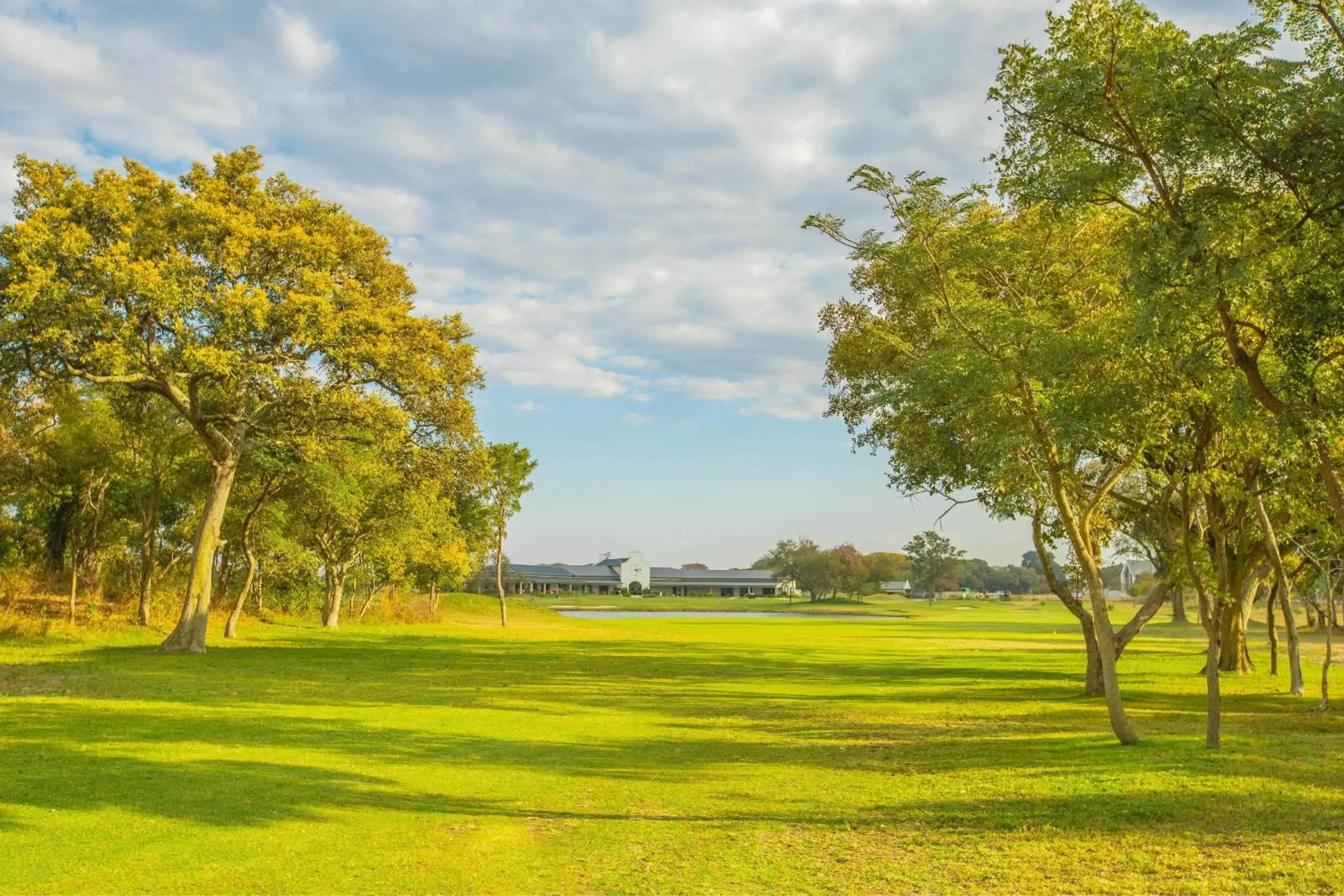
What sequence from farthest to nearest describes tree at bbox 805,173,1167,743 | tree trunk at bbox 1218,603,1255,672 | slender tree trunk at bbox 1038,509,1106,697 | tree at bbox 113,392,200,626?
tree at bbox 113,392,200,626
tree trunk at bbox 1218,603,1255,672
slender tree trunk at bbox 1038,509,1106,697
tree at bbox 805,173,1167,743

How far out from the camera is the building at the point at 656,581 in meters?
175

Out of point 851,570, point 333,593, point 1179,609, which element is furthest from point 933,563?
point 333,593

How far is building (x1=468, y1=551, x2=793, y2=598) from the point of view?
175 metres

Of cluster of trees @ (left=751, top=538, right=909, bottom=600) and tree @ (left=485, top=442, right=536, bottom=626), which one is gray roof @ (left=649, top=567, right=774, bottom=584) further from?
tree @ (left=485, top=442, right=536, bottom=626)

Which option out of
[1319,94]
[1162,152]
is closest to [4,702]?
[1162,152]

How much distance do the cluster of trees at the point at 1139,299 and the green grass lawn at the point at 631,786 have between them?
2.91 m

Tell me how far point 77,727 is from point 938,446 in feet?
58.2

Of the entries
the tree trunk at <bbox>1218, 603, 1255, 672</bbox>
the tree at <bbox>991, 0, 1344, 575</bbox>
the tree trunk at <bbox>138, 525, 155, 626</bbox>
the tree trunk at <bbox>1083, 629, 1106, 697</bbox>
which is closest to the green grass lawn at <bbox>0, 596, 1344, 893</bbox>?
the tree trunk at <bbox>1083, 629, 1106, 697</bbox>

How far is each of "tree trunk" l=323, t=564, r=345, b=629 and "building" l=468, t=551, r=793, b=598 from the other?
12049 cm

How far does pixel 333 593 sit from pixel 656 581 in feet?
430

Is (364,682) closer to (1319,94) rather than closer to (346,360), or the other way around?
(346,360)

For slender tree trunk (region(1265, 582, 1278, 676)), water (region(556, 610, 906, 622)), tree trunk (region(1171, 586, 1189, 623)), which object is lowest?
water (region(556, 610, 906, 622))

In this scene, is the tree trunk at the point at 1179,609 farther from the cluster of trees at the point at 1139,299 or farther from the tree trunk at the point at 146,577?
the tree trunk at the point at 146,577

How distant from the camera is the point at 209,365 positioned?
25844 millimetres
